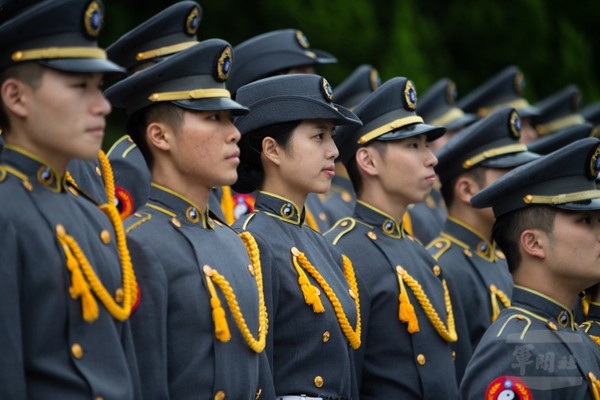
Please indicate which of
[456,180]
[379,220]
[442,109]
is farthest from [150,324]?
[442,109]

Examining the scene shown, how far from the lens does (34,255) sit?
15.7ft

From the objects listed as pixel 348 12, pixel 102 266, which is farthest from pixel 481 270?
pixel 348 12

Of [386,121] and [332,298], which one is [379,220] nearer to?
[386,121]

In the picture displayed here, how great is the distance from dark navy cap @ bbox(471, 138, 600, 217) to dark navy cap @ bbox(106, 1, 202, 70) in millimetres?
2323

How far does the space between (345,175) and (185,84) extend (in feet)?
15.8

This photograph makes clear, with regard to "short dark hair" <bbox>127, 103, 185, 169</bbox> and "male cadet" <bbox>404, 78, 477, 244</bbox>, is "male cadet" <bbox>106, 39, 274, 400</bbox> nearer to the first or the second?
"short dark hair" <bbox>127, 103, 185, 169</bbox>

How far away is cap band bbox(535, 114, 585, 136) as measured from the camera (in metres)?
14.0

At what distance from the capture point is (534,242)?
673cm

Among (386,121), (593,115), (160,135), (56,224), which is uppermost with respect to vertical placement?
(160,135)

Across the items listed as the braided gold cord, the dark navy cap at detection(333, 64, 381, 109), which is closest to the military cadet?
the braided gold cord

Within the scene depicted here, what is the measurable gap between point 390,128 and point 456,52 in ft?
31.7

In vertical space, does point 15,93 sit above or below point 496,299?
above

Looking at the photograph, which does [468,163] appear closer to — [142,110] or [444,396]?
[444,396]

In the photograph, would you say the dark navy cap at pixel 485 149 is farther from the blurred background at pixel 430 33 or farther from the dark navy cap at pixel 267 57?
the blurred background at pixel 430 33
